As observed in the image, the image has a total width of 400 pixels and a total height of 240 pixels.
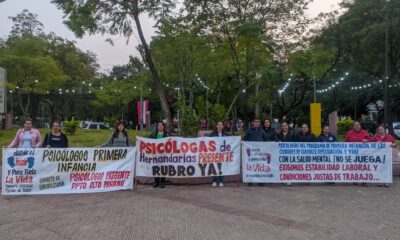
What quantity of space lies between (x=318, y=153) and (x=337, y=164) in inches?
21.2

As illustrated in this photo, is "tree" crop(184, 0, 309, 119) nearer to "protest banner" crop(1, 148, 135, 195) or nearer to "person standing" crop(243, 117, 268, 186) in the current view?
"person standing" crop(243, 117, 268, 186)

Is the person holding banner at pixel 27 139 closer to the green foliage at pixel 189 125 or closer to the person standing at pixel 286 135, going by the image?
the person standing at pixel 286 135

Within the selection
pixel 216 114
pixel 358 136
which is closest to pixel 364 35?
pixel 216 114

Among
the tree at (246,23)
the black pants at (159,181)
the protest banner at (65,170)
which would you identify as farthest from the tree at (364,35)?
the protest banner at (65,170)

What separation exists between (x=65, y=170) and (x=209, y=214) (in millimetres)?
3656

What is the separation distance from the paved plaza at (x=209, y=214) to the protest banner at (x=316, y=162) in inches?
16.0

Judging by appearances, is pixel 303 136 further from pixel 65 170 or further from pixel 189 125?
pixel 65 170

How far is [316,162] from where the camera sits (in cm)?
980

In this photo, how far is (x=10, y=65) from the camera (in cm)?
3544

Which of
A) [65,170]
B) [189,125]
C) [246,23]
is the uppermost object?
[246,23]

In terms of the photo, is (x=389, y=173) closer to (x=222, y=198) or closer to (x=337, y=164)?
(x=337, y=164)

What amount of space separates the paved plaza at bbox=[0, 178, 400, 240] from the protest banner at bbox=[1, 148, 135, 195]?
0.87ft

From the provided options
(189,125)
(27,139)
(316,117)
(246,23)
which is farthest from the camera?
(316,117)

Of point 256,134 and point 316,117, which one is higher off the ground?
point 316,117
